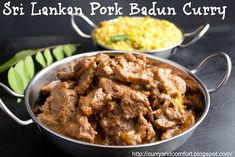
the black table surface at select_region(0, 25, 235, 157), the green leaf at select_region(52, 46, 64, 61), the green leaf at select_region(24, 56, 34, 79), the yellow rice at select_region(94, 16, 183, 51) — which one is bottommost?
the black table surface at select_region(0, 25, 235, 157)

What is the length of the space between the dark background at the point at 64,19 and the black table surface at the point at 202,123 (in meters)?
0.49

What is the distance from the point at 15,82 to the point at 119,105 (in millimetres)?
1280

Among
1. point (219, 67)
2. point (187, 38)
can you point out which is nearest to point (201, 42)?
point (187, 38)

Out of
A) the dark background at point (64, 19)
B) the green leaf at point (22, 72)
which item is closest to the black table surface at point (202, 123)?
the green leaf at point (22, 72)

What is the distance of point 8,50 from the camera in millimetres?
5238

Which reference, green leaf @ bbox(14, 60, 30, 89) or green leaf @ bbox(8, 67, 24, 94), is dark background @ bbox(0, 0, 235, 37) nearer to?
green leaf @ bbox(14, 60, 30, 89)

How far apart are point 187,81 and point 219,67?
1.26 meters

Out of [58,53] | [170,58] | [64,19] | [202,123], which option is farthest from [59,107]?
[64,19]

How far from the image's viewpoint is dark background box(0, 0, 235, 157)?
362 centimetres

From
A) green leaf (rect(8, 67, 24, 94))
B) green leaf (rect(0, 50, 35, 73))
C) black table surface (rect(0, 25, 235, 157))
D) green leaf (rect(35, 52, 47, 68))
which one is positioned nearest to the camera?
black table surface (rect(0, 25, 235, 157))

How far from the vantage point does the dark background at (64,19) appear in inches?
232

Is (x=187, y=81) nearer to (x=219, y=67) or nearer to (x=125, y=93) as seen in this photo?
(x=125, y=93)

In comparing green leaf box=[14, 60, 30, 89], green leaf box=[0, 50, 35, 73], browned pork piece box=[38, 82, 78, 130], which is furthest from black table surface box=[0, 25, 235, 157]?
browned pork piece box=[38, 82, 78, 130]

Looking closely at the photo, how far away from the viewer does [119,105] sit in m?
3.22
